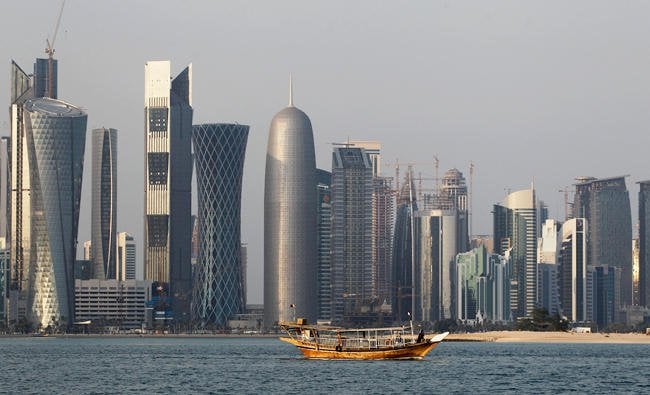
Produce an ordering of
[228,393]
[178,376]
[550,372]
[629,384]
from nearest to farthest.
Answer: [228,393], [629,384], [178,376], [550,372]

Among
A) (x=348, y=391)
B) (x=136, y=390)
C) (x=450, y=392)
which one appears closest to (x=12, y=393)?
(x=136, y=390)

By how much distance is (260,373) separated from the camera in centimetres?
19400

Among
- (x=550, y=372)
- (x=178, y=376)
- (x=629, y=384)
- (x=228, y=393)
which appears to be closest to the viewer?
(x=228, y=393)

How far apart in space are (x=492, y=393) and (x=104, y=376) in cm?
5711

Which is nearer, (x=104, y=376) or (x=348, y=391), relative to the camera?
(x=348, y=391)

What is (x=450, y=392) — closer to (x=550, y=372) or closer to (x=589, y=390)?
(x=589, y=390)

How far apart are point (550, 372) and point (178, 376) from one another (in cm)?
5196

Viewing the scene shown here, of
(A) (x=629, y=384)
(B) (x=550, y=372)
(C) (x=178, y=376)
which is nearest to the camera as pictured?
(A) (x=629, y=384)

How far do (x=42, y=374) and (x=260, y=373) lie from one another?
30315mm

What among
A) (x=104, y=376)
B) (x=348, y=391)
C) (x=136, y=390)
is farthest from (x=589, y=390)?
(x=104, y=376)

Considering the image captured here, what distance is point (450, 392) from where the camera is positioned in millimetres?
157375

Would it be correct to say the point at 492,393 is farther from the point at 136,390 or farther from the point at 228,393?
the point at 136,390

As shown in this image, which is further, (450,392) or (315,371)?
(315,371)

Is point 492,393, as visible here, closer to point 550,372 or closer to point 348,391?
point 348,391
